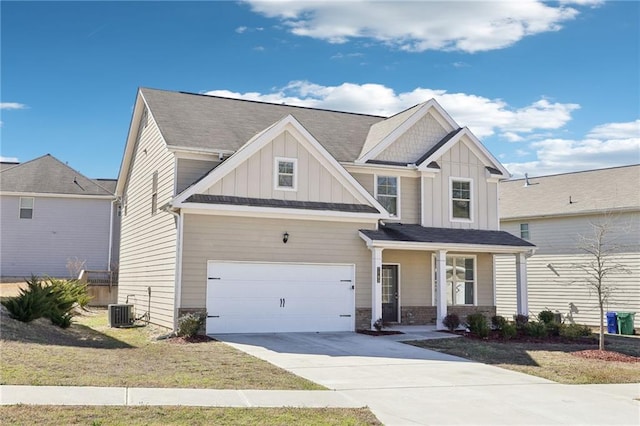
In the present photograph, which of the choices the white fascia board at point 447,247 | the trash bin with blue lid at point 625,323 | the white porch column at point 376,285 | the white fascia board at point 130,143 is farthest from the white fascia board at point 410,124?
the trash bin with blue lid at point 625,323

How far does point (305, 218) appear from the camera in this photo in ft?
61.0

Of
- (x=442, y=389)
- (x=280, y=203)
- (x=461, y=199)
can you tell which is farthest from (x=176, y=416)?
(x=461, y=199)

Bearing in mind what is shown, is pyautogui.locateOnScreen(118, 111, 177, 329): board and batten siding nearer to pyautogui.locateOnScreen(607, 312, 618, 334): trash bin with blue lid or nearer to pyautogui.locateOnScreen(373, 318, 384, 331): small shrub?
pyautogui.locateOnScreen(373, 318, 384, 331): small shrub

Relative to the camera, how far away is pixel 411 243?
64.1 feet

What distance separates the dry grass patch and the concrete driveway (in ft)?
2.80

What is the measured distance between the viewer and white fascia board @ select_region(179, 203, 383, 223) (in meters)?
17.2

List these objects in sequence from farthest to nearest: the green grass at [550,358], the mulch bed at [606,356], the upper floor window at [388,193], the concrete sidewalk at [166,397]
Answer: the upper floor window at [388,193] < the mulch bed at [606,356] < the green grass at [550,358] < the concrete sidewalk at [166,397]

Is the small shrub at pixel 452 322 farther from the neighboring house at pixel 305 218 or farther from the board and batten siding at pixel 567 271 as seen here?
the board and batten siding at pixel 567 271

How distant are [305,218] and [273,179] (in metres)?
1.54

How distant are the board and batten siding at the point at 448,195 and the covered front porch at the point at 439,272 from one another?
Result: 405 millimetres

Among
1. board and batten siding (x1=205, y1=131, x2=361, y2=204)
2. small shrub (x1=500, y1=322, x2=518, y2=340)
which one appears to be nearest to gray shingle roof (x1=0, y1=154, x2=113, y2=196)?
board and batten siding (x1=205, y1=131, x2=361, y2=204)

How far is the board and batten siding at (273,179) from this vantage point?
18031 millimetres

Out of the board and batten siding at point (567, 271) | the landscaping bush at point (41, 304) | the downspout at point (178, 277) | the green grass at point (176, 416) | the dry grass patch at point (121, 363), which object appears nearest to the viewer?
the green grass at point (176, 416)

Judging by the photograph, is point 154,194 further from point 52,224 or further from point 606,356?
point 52,224
